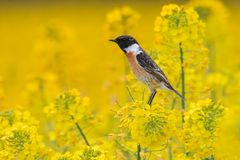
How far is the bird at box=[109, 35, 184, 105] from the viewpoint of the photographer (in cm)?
529

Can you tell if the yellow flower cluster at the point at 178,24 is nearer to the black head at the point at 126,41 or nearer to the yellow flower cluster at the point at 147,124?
the black head at the point at 126,41

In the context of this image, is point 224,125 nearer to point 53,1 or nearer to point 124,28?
point 124,28

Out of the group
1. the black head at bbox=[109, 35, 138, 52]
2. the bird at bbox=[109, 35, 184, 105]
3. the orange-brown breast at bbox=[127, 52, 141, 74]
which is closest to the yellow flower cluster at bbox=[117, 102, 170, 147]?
the bird at bbox=[109, 35, 184, 105]

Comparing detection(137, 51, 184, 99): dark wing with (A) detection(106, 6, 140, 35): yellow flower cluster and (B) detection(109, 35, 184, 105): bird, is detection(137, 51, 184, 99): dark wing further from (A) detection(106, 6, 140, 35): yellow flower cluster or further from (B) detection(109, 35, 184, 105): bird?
(A) detection(106, 6, 140, 35): yellow flower cluster

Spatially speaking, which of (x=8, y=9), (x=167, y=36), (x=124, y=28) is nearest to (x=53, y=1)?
(x=8, y=9)

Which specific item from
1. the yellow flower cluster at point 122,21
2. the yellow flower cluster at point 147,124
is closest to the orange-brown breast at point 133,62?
the yellow flower cluster at point 147,124

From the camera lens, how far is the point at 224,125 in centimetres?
526

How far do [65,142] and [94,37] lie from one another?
16910mm

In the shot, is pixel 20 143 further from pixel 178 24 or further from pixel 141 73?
pixel 178 24

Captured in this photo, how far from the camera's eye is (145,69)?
5316 mm

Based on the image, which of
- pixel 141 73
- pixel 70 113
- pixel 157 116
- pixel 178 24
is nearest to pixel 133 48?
pixel 141 73

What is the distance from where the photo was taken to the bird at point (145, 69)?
5.29 m

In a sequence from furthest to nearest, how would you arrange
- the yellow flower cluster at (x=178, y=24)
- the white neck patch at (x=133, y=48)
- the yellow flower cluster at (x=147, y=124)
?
the yellow flower cluster at (x=178, y=24) < the white neck patch at (x=133, y=48) < the yellow flower cluster at (x=147, y=124)

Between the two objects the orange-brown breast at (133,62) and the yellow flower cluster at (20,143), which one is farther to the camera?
the orange-brown breast at (133,62)
